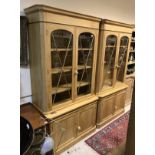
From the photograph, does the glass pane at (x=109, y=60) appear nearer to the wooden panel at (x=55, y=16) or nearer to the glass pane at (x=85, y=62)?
the glass pane at (x=85, y=62)

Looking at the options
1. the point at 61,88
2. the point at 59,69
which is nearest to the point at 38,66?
the point at 59,69

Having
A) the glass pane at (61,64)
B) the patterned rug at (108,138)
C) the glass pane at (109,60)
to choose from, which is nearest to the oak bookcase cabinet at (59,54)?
the glass pane at (61,64)

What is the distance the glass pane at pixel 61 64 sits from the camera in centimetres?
167

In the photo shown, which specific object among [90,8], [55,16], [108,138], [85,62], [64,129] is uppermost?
[90,8]

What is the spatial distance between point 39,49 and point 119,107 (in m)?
2.17

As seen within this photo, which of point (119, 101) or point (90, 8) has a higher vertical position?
point (90, 8)

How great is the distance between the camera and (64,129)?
1.93 metres

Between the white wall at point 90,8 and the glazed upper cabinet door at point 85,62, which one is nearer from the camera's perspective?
the white wall at point 90,8

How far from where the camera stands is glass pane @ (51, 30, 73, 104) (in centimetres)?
167

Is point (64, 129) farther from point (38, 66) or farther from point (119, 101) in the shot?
point (119, 101)

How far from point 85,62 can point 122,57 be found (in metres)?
1.05

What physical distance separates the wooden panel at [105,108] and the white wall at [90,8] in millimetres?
1219
